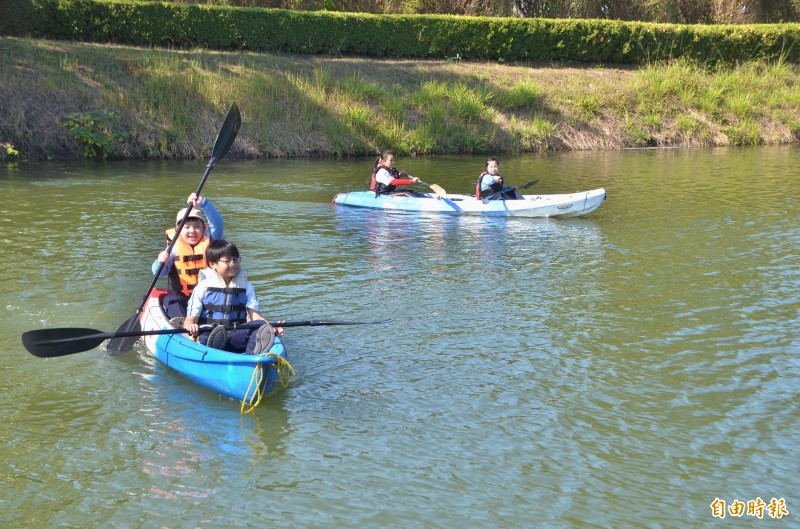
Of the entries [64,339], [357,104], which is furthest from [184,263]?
[357,104]

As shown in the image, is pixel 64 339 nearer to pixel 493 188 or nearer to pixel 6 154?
pixel 493 188

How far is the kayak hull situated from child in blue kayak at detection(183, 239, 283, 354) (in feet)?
0.41

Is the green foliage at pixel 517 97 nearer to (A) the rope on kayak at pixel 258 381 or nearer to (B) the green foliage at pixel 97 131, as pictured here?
(B) the green foliage at pixel 97 131

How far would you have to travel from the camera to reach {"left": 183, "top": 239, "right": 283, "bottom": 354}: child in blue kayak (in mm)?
6324

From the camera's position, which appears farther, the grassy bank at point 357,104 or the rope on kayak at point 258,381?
the grassy bank at point 357,104

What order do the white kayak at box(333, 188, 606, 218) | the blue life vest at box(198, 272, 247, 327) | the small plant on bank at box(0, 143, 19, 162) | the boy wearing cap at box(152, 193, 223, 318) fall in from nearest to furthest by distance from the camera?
the blue life vest at box(198, 272, 247, 327)
the boy wearing cap at box(152, 193, 223, 318)
the white kayak at box(333, 188, 606, 218)
the small plant on bank at box(0, 143, 19, 162)

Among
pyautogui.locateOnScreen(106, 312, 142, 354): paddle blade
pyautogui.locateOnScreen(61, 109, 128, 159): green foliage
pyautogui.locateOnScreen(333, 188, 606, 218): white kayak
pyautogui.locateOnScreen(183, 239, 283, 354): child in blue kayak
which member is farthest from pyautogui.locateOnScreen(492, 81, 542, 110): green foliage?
pyautogui.locateOnScreen(183, 239, 283, 354): child in blue kayak

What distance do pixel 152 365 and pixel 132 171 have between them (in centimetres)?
1062

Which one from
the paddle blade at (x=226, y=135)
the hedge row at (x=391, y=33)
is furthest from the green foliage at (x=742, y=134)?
the paddle blade at (x=226, y=135)

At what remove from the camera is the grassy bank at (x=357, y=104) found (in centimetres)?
1820

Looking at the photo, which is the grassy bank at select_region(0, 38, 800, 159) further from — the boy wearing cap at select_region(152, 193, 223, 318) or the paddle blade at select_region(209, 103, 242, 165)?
the boy wearing cap at select_region(152, 193, 223, 318)

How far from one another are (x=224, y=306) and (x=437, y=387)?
1603 millimetres

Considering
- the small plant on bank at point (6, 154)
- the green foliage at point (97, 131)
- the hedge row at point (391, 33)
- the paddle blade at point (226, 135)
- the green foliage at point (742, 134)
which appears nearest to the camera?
the paddle blade at point (226, 135)

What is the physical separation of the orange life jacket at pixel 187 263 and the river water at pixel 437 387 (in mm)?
667
